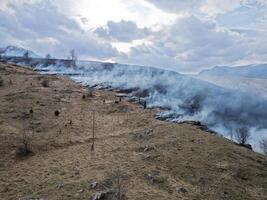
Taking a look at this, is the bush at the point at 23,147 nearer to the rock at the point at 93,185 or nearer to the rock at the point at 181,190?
the rock at the point at 93,185

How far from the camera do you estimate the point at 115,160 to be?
3381 centimetres

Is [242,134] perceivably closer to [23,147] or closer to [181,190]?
[181,190]

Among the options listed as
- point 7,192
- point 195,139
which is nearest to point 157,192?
point 7,192

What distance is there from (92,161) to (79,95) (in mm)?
33263

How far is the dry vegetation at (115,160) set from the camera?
92.5 ft

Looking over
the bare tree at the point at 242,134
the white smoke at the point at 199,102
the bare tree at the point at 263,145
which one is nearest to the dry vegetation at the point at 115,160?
the white smoke at the point at 199,102

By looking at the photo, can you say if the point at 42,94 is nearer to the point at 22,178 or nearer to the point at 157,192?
the point at 22,178

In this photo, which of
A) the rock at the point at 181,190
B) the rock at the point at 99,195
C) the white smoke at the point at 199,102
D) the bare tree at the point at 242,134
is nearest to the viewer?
the rock at the point at 99,195

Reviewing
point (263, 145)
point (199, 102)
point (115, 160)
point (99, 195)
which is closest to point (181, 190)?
point (99, 195)

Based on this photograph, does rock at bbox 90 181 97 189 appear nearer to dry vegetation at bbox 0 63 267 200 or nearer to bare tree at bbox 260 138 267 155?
dry vegetation at bbox 0 63 267 200

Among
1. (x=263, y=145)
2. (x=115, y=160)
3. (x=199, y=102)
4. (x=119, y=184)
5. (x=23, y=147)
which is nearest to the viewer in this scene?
(x=119, y=184)

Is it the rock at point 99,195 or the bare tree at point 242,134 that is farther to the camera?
the bare tree at point 242,134

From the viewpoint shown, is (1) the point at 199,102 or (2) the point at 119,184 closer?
(2) the point at 119,184

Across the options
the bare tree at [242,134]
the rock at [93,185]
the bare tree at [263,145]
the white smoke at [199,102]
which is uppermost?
the white smoke at [199,102]
